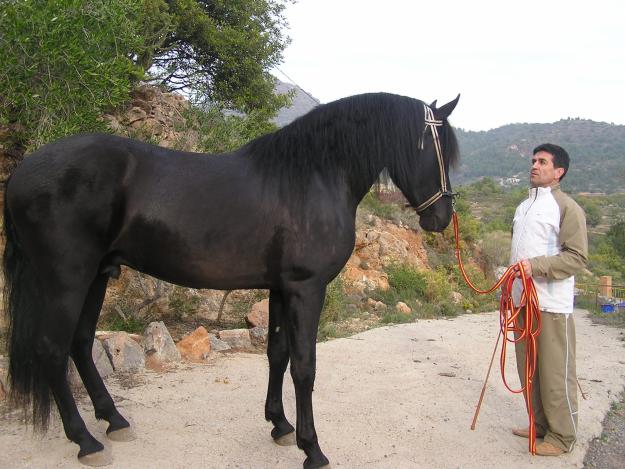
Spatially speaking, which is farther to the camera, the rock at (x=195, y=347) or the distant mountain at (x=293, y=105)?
the distant mountain at (x=293, y=105)

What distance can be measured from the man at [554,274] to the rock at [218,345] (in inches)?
136

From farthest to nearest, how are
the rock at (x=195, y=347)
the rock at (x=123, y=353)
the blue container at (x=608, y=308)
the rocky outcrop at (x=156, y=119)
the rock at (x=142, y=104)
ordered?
the blue container at (x=608, y=308) → the rock at (x=142, y=104) → the rocky outcrop at (x=156, y=119) → the rock at (x=195, y=347) → the rock at (x=123, y=353)

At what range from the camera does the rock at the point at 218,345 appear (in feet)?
18.6

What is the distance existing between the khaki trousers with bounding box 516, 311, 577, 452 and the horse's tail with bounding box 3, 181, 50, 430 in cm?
318

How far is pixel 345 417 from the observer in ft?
12.7

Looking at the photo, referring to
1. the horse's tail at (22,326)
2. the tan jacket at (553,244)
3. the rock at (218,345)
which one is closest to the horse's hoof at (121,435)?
the horse's tail at (22,326)

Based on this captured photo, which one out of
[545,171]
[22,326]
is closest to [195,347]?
[22,326]

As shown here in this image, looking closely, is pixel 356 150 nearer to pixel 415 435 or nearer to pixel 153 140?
pixel 415 435

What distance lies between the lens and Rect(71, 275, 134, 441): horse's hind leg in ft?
10.6

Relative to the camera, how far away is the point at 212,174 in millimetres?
2930

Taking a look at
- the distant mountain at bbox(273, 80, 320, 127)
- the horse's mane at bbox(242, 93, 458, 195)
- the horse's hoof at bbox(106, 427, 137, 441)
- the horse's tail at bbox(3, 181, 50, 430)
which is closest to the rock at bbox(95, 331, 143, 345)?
the horse's hoof at bbox(106, 427, 137, 441)

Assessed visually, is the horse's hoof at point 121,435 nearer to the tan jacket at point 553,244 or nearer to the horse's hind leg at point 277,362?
the horse's hind leg at point 277,362

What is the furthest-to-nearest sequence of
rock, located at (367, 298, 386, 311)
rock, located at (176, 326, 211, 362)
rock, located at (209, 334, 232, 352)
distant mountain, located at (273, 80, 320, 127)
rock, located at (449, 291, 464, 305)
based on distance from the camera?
rock, located at (449, 291, 464, 305)
distant mountain, located at (273, 80, 320, 127)
rock, located at (367, 298, 386, 311)
rock, located at (209, 334, 232, 352)
rock, located at (176, 326, 211, 362)

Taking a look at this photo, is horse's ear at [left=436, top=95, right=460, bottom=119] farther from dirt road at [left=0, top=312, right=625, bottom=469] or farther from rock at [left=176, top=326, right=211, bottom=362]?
rock at [left=176, top=326, right=211, bottom=362]
